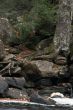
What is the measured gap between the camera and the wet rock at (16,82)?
21175 mm

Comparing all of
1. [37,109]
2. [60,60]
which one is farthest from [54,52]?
[37,109]

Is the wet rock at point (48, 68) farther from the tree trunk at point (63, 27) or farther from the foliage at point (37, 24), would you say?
the foliage at point (37, 24)

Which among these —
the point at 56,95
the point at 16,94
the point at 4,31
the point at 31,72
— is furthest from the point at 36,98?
the point at 4,31

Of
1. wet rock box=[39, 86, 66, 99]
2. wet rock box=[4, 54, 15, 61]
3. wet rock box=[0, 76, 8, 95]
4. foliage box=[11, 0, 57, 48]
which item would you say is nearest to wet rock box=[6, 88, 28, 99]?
wet rock box=[0, 76, 8, 95]

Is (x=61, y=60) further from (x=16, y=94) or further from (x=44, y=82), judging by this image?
(x=16, y=94)

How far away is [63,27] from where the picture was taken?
25531 millimetres

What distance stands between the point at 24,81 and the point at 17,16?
9861mm

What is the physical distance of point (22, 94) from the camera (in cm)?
2062

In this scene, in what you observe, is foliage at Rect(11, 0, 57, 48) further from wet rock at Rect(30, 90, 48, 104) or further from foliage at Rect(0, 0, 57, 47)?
wet rock at Rect(30, 90, 48, 104)

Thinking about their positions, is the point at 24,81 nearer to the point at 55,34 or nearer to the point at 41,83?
the point at 41,83

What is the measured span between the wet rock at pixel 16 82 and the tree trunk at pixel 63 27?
14.6ft

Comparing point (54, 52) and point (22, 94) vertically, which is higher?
point (54, 52)

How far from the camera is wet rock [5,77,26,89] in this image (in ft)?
69.5

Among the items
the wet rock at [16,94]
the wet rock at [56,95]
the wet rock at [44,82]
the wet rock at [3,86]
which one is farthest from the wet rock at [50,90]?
the wet rock at [3,86]
